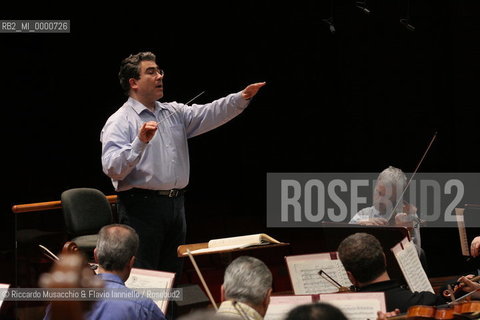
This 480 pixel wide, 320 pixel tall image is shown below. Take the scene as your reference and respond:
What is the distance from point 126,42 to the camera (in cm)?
646

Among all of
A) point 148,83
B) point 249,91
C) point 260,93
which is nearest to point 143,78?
point 148,83

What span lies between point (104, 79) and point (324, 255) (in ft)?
12.5

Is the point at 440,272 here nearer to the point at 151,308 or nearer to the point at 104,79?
the point at 104,79

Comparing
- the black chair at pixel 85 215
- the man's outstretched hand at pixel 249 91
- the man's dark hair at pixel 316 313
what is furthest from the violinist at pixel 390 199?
the man's dark hair at pixel 316 313

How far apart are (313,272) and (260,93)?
159 inches

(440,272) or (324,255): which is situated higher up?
(324,255)

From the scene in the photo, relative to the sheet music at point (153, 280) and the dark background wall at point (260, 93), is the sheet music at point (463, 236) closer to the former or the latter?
the dark background wall at point (260, 93)

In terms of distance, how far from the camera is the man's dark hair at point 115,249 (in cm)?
259

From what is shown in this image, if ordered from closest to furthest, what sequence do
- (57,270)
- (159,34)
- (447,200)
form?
(57,270)
(447,200)
(159,34)

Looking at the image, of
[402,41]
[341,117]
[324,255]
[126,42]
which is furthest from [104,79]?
[324,255]

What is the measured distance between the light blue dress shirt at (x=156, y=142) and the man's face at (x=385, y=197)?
1.04m

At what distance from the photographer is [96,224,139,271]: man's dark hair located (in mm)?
2592

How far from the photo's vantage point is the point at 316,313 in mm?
1350

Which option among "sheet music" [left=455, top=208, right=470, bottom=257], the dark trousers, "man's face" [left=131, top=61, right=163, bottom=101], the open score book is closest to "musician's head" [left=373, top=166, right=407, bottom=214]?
"sheet music" [left=455, top=208, right=470, bottom=257]
